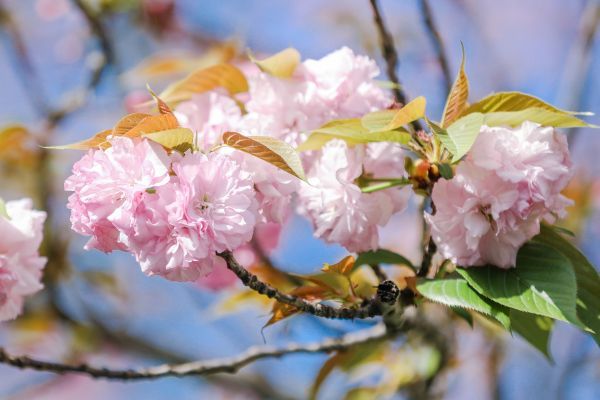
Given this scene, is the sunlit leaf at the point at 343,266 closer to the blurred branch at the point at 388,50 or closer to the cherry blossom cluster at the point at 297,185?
the cherry blossom cluster at the point at 297,185

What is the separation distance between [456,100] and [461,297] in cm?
23

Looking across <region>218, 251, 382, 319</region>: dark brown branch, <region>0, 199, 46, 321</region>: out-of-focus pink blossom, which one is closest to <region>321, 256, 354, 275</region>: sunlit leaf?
<region>218, 251, 382, 319</region>: dark brown branch

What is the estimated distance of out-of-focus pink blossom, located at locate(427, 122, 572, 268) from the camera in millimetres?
780

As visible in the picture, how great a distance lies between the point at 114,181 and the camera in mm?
703

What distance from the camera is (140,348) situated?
84.2 inches

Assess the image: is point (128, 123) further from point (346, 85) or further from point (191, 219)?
point (346, 85)

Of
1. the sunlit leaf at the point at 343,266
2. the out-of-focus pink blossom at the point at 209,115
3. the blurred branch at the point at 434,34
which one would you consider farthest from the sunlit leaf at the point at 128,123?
the blurred branch at the point at 434,34

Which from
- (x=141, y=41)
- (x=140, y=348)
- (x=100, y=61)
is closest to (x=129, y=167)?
(x=100, y=61)

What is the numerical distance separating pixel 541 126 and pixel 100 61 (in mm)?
1298

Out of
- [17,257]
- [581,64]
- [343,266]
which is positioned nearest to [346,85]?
[343,266]

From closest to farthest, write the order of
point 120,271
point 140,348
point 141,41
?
point 140,348
point 141,41
point 120,271

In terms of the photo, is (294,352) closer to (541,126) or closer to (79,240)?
(541,126)

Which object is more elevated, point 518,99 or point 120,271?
point 518,99

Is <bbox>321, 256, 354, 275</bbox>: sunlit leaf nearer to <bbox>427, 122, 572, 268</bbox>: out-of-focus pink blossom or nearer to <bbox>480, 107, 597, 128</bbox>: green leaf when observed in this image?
<bbox>427, 122, 572, 268</bbox>: out-of-focus pink blossom
